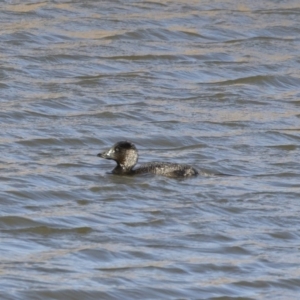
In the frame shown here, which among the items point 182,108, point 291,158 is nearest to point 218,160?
point 291,158

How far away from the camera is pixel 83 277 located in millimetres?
8125

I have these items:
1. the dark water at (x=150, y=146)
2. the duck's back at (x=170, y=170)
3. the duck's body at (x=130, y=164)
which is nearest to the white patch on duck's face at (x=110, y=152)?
the duck's body at (x=130, y=164)

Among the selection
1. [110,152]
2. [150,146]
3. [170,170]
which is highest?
[150,146]

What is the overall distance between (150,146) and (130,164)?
100 centimetres

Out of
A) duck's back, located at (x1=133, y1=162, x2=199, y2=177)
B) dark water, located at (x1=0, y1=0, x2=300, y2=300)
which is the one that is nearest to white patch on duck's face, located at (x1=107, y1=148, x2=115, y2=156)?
dark water, located at (x1=0, y1=0, x2=300, y2=300)

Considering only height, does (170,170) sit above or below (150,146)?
below

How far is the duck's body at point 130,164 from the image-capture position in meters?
11.1

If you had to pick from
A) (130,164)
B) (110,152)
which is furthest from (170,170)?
(110,152)

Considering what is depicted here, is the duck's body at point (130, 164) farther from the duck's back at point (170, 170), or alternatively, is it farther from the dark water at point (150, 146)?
the dark water at point (150, 146)

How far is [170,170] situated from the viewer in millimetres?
11023

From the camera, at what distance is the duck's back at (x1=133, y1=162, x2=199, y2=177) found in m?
11.0

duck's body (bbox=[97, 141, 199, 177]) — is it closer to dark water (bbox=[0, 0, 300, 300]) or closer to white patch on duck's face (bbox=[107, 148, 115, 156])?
white patch on duck's face (bbox=[107, 148, 115, 156])

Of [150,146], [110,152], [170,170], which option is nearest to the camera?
[170,170]

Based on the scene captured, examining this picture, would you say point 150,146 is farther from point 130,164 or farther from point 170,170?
point 170,170
